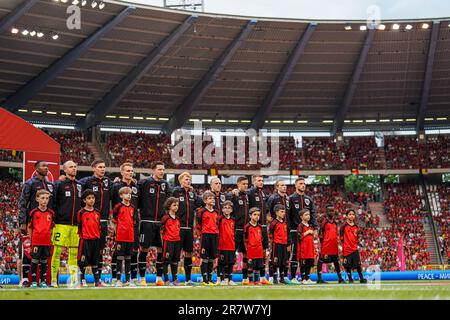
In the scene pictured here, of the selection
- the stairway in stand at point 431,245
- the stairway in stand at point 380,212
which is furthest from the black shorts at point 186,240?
the stairway in stand at point 380,212

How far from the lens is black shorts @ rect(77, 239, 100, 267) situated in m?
12.8

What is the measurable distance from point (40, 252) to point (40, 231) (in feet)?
1.31

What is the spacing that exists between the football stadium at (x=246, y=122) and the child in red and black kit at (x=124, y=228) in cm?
107

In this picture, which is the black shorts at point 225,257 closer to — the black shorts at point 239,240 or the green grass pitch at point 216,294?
the black shorts at point 239,240

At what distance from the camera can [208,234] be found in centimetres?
1489

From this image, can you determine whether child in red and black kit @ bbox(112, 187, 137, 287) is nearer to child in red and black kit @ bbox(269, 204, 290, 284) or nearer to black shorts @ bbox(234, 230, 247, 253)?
black shorts @ bbox(234, 230, 247, 253)

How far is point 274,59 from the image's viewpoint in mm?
40188

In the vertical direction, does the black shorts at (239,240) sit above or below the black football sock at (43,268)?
above

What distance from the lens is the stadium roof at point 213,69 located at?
34.8 m

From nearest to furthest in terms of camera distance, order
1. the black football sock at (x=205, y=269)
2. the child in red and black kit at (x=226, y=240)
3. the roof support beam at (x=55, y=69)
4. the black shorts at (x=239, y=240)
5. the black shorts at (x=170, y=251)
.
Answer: the black shorts at (x=170, y=251), the black football sock at (x=205, y=269), the child in red and black kit at (x=226, y=240), the black shorts at (x=239, y=240), the roof support beam at (x=55, y=69)

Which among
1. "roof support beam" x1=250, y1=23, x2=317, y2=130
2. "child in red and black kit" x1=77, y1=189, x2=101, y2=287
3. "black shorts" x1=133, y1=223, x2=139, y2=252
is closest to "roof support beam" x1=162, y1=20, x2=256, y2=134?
"roof support beam" x1=250, y1=23, x2=317, y2=130

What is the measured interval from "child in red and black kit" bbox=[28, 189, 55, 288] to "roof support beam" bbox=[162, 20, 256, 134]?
25.0 meters

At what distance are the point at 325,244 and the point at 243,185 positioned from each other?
2.54 metres
